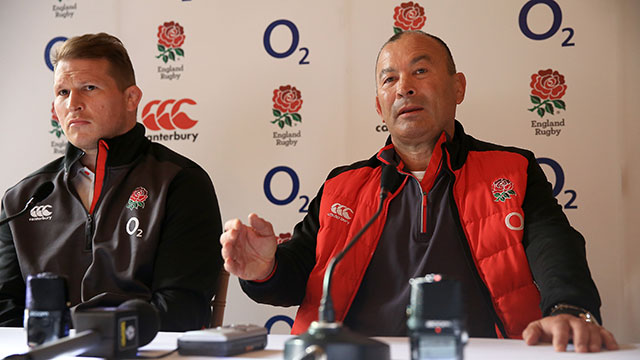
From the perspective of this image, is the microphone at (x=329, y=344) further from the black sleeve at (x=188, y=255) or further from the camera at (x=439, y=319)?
the black sleeve at (x=188, y=255)

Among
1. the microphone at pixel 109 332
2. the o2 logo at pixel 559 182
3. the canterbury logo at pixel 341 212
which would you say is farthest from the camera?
the o2 logo at pixel 559 182

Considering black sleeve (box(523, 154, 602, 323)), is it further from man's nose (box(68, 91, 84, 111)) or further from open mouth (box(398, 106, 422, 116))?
man's nose (box(68, 91, 84, 111))

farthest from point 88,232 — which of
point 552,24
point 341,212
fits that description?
point 552,24

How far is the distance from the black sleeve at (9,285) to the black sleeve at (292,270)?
2.80 feet

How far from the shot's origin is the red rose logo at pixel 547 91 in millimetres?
2465

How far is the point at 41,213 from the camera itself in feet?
7.07

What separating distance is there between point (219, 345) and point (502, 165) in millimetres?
1228

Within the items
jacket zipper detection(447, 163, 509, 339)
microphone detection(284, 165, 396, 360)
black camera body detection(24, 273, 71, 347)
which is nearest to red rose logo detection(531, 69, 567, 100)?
jacket zipper detection(447, 163, 509, 339)

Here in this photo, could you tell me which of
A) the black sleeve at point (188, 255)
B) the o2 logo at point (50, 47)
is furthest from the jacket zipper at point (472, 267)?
the o2 logo at point (50, 47)

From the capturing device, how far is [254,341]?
107 centimetres

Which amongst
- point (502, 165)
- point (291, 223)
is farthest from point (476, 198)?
point (291, 223)

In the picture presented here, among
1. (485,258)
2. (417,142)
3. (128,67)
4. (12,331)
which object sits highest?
(128,67)

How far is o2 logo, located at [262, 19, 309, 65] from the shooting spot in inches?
107

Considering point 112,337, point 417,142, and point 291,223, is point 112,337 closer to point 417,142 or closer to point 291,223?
point 417,142
